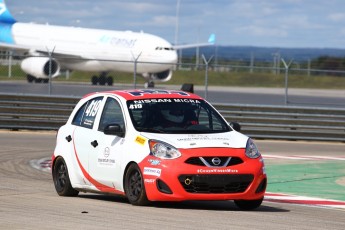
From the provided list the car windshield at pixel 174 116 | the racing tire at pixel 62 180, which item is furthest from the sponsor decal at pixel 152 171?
the racing tire at pixel 62 180

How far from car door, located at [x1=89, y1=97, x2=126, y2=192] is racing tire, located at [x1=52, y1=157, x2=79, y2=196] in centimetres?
65

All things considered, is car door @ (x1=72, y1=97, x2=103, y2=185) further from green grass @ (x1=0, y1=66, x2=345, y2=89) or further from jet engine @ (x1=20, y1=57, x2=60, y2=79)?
green grass @ (x1=0, y1=66, x2=345, y2=89)

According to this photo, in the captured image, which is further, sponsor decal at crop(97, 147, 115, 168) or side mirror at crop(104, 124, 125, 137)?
sponsor decal at crop(97, 147, 115, 168)

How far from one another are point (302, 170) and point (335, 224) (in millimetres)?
7783

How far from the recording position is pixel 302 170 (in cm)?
1889

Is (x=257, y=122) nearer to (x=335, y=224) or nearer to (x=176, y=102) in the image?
A: (x=176, y=102)

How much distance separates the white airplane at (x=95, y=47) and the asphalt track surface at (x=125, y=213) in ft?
123

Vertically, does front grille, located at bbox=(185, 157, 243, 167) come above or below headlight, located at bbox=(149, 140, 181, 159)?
below

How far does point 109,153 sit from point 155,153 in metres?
0.90

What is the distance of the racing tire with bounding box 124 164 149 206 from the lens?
1209 centimetres

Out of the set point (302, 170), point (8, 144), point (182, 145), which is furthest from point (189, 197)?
point (8, 144)

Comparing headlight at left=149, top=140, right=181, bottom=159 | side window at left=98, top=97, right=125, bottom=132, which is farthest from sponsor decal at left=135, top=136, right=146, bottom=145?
side window at left=98, top=97, right=125, bottom=132

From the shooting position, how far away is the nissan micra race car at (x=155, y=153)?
1195 centimetres

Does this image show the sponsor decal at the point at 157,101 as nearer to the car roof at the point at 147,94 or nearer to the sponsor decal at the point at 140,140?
the car roof at the point at 147,94
